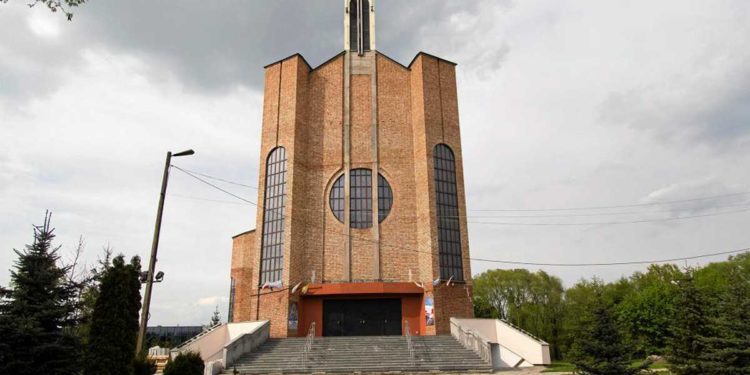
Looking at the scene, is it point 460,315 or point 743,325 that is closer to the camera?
point 743,325

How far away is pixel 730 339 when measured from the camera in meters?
A: 13.1

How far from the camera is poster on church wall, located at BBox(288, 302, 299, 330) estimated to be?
2478 cm

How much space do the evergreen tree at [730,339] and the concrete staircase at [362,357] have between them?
24.8 feet

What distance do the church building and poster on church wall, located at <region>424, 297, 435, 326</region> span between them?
0.07 m

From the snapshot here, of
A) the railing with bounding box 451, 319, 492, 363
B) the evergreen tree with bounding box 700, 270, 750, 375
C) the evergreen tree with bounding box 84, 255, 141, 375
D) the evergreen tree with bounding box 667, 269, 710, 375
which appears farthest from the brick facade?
the evergreen tree with bounding box 84, 255, 141, 375

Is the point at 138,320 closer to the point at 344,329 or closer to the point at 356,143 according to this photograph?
the point at 344,329

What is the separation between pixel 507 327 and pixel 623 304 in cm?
2116

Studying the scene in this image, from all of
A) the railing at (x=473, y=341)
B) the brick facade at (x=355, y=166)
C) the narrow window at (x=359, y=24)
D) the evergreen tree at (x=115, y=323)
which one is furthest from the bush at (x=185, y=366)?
the narrow window at (x=359, y=24)

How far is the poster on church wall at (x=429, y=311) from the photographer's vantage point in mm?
24688

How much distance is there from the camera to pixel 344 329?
25.8m

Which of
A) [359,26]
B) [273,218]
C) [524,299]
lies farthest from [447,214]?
[524,299]

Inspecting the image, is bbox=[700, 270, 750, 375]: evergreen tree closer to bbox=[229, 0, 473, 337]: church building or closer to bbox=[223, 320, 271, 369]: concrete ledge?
bbox=[229, 0, 473, 337]: church building

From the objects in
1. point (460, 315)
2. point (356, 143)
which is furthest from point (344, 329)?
point (356, 143)

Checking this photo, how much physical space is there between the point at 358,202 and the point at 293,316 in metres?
7.19
